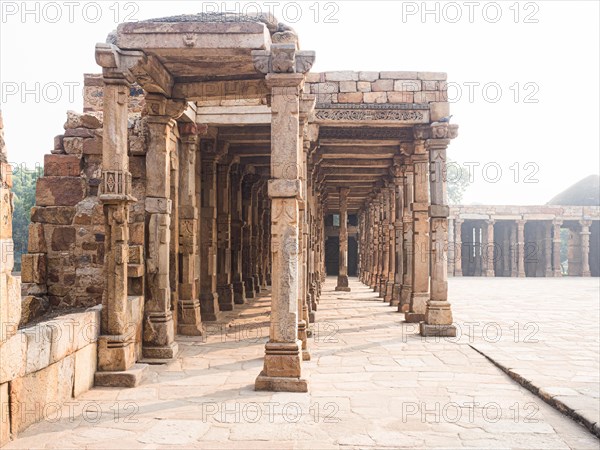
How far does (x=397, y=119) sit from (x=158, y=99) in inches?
194

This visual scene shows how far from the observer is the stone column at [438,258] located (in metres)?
10.3

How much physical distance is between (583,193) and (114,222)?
1954 inches

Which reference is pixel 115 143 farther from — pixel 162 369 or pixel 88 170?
pixel 162 369

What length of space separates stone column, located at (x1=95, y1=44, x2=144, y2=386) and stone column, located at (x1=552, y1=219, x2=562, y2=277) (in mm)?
35600

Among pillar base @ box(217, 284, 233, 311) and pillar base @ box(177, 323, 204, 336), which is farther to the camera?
pillar base @ box(217, 284, 233, 311)

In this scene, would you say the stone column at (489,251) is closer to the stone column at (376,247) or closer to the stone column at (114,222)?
the stone column at (376,247)

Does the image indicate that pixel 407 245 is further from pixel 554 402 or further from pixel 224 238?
pixel 554 402

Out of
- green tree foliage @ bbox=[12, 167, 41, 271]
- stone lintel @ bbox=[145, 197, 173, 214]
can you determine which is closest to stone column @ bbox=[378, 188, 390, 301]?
stone lintel @ bbox=[145, 197, 173, 214]

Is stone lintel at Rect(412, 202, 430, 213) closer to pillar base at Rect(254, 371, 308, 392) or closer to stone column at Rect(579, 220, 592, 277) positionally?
pillar base at Rect(254, 371, 308, 392)

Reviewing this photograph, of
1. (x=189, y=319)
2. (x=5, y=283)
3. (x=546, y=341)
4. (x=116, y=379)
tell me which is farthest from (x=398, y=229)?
(x=5, y=283)

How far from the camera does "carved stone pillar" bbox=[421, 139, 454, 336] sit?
10.3 meters

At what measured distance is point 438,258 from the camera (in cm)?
1045

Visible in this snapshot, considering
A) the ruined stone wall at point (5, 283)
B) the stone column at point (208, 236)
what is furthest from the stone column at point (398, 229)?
the ruined stone wall at point (5, 283)

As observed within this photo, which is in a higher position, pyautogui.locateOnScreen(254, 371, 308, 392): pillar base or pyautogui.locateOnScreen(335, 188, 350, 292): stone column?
pyautogui.locateOnScreen(335, 188, 350, 292): stone column
